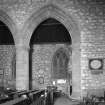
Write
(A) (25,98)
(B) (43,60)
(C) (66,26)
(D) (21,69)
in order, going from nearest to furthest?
(A) (25,98), (C) (66,26), (D) (21,69), (B) (43,60)

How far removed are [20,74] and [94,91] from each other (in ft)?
11.2

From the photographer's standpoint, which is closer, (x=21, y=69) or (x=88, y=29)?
(x=88, y=29)

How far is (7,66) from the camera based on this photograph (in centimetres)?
1641

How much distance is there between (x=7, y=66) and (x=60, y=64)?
10.2ft

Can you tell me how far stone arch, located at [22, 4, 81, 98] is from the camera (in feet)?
40.0

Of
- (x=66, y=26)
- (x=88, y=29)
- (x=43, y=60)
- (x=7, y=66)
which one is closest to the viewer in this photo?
(x=88, y=29)

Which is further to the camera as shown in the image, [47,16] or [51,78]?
[51,78]

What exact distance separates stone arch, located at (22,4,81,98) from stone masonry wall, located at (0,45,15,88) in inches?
150

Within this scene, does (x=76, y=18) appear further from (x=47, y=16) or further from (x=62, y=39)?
(x=62, y=39)

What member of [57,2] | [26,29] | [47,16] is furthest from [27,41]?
[57,2]

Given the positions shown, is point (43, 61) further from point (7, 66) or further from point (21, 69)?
point (21, 69)

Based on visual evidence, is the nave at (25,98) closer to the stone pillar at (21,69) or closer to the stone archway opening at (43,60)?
the stone pillar at (21,69)

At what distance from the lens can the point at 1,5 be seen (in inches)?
504

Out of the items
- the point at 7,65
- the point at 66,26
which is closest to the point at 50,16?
the point at 66,26
